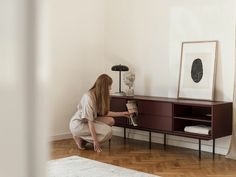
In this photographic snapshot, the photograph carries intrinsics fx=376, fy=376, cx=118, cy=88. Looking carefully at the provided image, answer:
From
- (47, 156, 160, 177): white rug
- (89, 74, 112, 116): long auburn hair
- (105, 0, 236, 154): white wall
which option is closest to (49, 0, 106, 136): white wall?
(105, 0, 236, 154): white wall

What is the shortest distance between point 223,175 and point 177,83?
1.77 meters

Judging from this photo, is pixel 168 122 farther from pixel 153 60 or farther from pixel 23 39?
pixel 23 39

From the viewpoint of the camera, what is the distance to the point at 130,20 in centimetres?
589

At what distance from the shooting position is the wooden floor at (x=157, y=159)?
154 inches

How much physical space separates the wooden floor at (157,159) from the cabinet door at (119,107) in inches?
11.9

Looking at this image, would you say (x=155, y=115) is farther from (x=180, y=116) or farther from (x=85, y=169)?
(x=85, y=169)

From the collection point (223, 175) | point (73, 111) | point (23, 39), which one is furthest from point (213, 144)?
point (23, 39)

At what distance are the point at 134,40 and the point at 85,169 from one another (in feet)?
8.53

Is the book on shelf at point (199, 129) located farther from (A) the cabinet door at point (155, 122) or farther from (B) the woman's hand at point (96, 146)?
(B) the woman's hand at point (96, 146)

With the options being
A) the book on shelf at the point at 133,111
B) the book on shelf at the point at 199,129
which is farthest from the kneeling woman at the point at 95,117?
the book on shelf at the point at 199,129

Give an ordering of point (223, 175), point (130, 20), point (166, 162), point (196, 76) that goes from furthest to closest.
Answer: point (130, 20) < point (196, 76) < point (166, 162) < point (223, 175)

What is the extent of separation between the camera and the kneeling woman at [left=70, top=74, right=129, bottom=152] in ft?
15.6

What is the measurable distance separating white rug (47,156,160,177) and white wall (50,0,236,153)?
1228 mm

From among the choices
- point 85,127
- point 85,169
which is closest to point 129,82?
point 85,127
